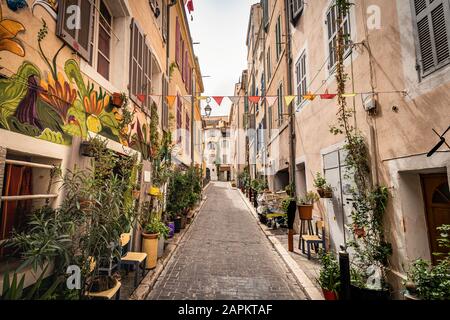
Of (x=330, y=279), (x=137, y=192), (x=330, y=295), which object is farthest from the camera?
(x=137, y=192)

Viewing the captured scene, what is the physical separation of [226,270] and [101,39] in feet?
17.0

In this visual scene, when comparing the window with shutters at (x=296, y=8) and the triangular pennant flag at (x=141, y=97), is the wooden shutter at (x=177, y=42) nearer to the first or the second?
the window with shutters at (x=296, y=8)

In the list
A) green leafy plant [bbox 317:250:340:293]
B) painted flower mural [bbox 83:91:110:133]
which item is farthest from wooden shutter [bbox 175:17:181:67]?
green leafy plant [bbox 317:250:340:293]

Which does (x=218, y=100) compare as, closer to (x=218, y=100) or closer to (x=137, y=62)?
(x=218, y=100)

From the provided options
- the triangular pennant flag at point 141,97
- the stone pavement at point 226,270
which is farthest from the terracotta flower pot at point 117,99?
the stone pavement at point 226,270

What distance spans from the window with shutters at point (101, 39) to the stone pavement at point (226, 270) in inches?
161

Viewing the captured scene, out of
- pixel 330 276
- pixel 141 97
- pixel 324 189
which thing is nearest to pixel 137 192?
pixel 141 97

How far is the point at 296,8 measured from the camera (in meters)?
Answer: 7.79

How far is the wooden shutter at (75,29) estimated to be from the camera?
2.88 metres

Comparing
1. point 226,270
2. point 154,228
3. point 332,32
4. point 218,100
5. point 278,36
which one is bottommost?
point 226,270

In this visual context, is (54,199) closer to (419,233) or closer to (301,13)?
(419,233)

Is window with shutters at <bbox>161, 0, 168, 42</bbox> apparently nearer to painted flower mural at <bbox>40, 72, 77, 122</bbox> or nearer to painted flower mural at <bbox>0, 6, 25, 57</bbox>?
painted flower mural at <bbox>40, 72, 77, 122</bbox>

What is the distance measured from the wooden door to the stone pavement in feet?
6.99

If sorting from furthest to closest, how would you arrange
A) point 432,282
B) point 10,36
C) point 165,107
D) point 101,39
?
1. point 165,107
2. point 101,39
3. point 432,282
4. point 10,36
